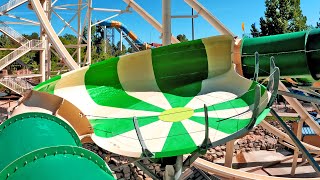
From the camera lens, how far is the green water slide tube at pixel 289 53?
13.2 ft

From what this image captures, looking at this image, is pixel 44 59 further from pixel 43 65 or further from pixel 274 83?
pixel 274 83

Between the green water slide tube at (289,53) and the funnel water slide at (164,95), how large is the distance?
0.28 m

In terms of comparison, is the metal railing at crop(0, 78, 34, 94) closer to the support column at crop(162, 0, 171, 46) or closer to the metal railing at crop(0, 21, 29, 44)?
the metal railing at crop(0, 21, 29, 44)

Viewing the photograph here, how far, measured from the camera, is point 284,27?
30156mm

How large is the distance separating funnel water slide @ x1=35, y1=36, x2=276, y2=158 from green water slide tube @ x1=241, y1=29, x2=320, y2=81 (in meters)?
0.28

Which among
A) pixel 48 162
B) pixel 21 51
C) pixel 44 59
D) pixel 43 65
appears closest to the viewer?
pixel 48 162

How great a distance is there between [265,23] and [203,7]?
24760mm

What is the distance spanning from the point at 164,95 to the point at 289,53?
2.01 metres

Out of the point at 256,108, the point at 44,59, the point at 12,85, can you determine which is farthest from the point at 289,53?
the point at 44,59

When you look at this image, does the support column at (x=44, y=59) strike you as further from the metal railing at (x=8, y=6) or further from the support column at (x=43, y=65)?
the metal railing at (x=8, y=6)

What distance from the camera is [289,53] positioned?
4293 mm

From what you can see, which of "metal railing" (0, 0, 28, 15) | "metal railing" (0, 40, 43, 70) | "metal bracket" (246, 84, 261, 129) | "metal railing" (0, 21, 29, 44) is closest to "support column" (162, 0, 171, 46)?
"metal bracket" (246, 84, 261, 129)

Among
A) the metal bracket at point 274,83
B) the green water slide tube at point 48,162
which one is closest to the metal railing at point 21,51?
the metal bracket at point 274,83

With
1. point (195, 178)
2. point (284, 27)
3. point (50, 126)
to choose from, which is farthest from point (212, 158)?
point (284, 27)
